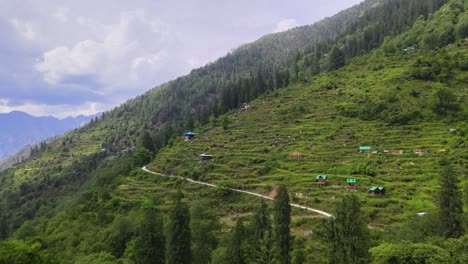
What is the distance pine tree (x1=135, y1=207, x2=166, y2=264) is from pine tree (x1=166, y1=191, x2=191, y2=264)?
1539 mm

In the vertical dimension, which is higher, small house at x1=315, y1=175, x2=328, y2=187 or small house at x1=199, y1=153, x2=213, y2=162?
small house at x1=199, y1=153, x2=213, y2=162

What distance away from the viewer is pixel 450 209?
43031 mm

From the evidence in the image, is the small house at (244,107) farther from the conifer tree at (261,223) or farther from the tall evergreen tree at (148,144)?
the conifer tree at (261,223)

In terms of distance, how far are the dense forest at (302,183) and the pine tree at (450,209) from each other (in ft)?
0.44

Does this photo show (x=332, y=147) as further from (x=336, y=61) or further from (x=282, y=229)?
(x=336, y=61)

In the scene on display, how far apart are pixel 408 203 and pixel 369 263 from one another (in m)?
33.5

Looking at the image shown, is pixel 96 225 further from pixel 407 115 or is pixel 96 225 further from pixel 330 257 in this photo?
pixel 407 115

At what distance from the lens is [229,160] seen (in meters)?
102

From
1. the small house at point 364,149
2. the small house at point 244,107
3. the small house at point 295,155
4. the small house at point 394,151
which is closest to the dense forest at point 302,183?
the small house at point 295,155

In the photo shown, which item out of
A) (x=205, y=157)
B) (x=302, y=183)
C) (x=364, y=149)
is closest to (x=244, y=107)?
(x=205, y=157)

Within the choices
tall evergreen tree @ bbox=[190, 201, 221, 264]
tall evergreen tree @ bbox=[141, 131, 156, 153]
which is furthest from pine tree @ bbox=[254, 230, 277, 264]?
tall evergreen tree @ bbox=[141, 131, 156, 153]

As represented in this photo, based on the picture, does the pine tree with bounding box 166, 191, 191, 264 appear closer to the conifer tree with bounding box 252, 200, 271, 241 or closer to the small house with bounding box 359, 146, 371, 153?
the conifer tree with bounding box 252, 200, 271, 241

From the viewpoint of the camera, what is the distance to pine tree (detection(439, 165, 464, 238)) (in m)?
42.3

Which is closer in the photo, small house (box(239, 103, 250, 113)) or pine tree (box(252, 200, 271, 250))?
pine tree (box(252, 200, 271, 250))
